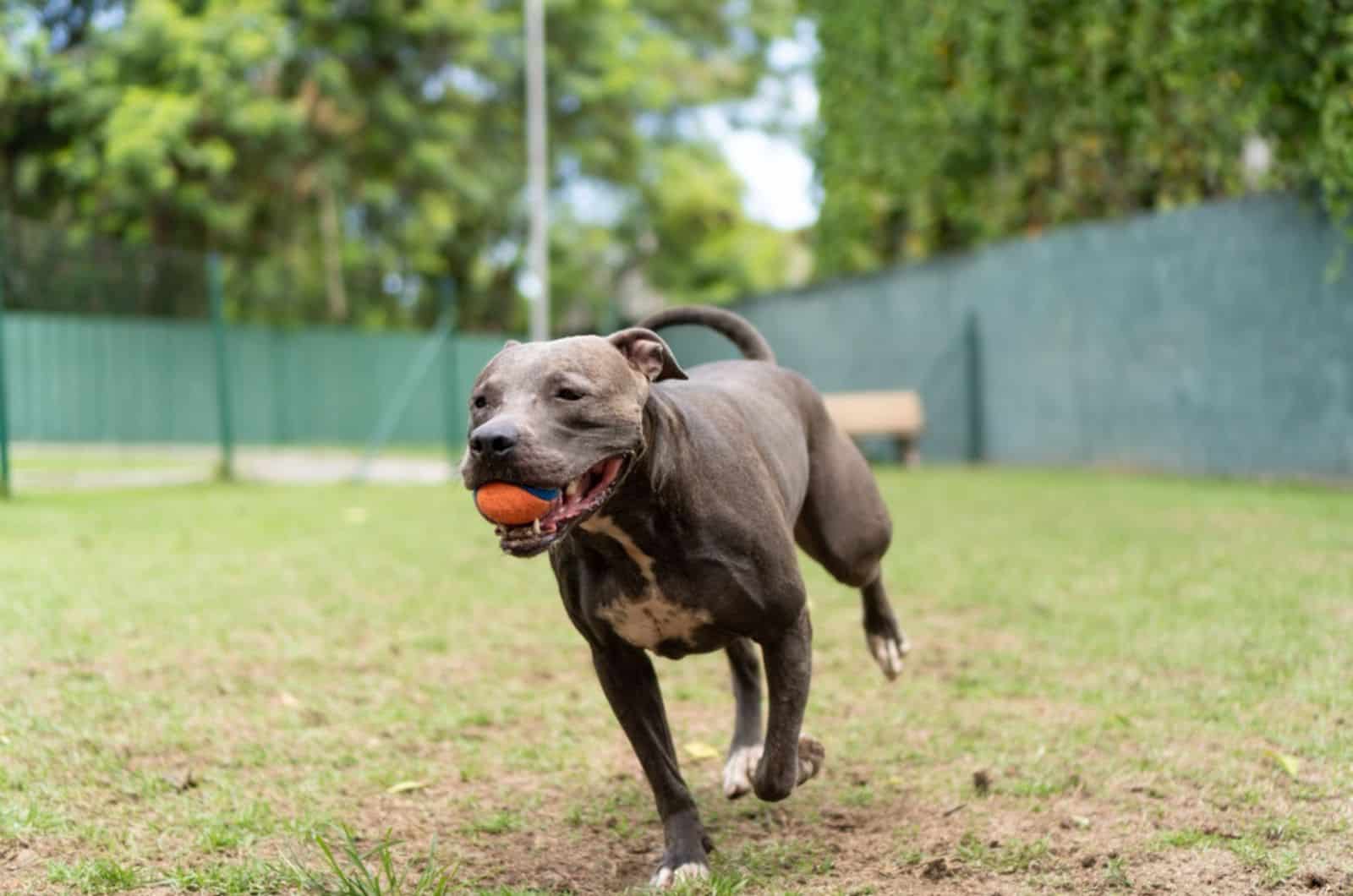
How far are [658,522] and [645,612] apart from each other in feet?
0.81

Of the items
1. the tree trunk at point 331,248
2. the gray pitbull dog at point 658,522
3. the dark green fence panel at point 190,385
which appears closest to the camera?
the gray pitbull dog at point 658,522

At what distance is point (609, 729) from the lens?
16.2 ft

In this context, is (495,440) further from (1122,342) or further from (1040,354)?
(1040,354)

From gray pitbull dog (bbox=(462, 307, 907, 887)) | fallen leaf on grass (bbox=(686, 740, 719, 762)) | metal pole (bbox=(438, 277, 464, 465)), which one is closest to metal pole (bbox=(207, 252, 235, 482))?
metal pole (bbox=(438, 277, 464, 465))

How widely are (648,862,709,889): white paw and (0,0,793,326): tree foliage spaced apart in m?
16.1

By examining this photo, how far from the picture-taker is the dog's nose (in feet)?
9.12

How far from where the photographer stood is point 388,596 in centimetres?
737

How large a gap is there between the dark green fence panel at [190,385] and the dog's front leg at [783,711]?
34.6 ft

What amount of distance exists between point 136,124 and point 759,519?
19189 millimetres

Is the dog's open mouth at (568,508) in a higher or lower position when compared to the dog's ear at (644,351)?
lower

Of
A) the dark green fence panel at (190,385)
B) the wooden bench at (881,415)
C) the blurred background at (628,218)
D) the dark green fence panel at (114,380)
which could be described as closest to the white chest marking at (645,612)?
the blurred background at (628,218)

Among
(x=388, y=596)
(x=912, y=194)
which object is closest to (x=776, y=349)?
(x=912, y=194)

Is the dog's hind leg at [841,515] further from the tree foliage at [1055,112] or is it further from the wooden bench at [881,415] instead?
the wooden bench at [881,415]

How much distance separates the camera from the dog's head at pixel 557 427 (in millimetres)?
2801
